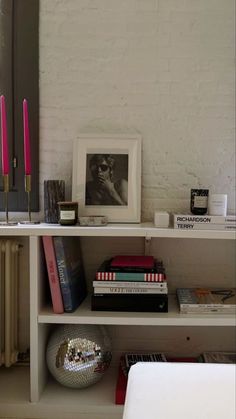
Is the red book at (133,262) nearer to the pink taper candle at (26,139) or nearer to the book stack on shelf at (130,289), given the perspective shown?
the book stack on shelf at (130,289)

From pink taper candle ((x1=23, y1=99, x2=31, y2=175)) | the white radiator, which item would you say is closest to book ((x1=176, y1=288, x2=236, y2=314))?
the white radiator

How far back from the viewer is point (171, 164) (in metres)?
1.98

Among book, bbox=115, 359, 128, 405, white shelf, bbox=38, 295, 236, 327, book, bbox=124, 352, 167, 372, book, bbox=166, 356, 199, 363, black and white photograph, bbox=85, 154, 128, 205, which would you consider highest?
black and white photograph, bbox=85, 154, 128, 205

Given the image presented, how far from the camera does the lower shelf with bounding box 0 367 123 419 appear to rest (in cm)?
170

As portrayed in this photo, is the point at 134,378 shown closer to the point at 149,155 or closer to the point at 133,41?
the point at 149,155

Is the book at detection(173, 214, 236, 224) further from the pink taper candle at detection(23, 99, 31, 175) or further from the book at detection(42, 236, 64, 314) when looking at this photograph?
the pink taper candle at detection(23, 99, 31, 175)

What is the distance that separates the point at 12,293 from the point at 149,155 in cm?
91

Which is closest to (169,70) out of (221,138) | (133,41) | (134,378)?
(133,41)

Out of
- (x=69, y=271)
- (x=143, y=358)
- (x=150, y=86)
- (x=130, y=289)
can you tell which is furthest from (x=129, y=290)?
(x=150, y=86)

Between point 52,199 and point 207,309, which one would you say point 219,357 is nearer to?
point 207,309

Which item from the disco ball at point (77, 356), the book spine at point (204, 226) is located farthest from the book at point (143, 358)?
the book spine at point (204, 226)

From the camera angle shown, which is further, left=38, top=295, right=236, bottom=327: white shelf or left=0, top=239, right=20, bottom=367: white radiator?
left=0, top=239, right=20, bottom=367: white radiator

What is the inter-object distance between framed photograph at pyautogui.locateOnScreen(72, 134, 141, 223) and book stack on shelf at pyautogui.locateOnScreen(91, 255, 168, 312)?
1.00 ft

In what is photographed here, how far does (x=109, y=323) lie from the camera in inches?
66.9
